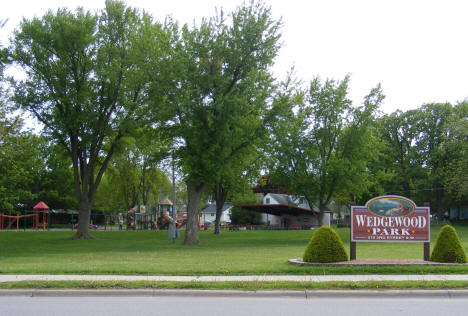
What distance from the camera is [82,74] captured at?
105 feet

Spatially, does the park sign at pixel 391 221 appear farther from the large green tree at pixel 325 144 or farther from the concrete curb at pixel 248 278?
the large green tree at pixel 325 144

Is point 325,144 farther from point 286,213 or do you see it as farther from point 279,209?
point 286,213

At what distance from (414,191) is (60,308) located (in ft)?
189

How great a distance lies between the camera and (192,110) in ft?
86.4

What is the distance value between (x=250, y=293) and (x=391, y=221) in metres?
6.51

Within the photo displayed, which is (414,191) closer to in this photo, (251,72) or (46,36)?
(251,72)

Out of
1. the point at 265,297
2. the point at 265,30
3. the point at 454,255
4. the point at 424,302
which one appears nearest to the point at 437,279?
the point at 424,302

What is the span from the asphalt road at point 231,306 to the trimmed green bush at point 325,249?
3.69 metres

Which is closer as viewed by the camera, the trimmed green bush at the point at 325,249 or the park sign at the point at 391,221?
the trimmed green bush at the point at 325,249

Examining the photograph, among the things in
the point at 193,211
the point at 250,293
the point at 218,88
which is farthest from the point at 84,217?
the point at 250,293

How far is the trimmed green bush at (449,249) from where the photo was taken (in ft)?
44.5

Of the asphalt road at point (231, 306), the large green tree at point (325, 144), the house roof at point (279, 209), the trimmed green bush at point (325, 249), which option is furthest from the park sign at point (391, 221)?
the house roof at point (279, 209)

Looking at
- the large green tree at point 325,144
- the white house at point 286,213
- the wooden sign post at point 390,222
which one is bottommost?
the white house at point 286,213

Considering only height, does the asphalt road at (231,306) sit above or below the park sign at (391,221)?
below
